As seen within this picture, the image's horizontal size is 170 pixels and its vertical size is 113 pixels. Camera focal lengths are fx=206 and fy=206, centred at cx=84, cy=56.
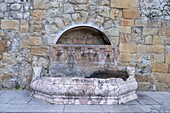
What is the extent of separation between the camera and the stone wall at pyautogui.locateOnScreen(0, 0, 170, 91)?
12.9 feet

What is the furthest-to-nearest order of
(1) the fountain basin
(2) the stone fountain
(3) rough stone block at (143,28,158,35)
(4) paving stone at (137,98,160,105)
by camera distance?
1. (3) rough stone block at (143,28,158,35)
2. (2) the stone fountain
3. (4) paving stone at (137,98,160,105)
4. (1) the fountain basin

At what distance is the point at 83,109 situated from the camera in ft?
8.84

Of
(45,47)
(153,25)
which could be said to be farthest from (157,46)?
(45,47)

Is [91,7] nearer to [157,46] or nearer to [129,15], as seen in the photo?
[129,15]

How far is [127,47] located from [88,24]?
88 centimetres

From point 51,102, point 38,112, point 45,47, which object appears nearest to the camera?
point 38,112

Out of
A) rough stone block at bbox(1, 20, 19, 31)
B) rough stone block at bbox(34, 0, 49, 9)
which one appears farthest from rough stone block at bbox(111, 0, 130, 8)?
rough stone block at bbox(1, 20, 19, 31)

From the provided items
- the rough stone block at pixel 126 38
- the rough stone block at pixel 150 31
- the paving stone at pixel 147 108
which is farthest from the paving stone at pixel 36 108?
the rough stone block at pixel 150 31

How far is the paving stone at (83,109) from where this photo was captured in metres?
2.61

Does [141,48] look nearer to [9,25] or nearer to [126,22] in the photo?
[126,22]

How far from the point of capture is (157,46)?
13.2 feet

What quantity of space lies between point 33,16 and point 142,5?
6.98ft

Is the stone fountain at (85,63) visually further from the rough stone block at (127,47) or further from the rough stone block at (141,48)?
the rough stone block at (141,48)

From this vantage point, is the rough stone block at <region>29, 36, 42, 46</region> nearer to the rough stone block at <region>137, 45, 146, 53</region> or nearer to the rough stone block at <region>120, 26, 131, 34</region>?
the rough stone block at <region>120, 26, 131, 34</region>
